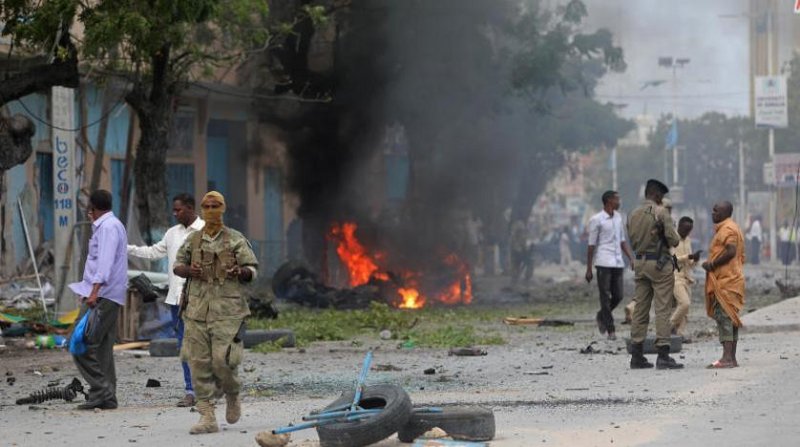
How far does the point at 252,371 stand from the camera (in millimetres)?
13172

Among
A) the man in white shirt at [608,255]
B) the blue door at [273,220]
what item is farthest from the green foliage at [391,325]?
the blue door at [273,220]

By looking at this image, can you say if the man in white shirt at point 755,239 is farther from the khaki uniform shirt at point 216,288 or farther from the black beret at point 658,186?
the khaki uniform shirt at point 216,288

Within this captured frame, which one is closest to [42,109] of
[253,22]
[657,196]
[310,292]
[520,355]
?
[253,22]

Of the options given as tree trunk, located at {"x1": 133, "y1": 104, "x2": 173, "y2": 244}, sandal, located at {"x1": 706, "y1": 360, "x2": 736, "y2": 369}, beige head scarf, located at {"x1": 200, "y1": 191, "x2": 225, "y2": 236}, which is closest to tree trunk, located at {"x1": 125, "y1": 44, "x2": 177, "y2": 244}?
tree trunk, located at {"x1": 133, "y1": 104, "x2": 173, "y2": 244}

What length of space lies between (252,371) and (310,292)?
39.7 feet

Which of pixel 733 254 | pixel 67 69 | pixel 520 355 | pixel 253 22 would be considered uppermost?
pixel 253 22

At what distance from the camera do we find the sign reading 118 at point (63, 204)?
706 inches

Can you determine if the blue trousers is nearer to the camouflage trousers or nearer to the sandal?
the camouflage trousers

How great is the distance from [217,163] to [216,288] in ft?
84.8

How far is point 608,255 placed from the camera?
1636 centimetres

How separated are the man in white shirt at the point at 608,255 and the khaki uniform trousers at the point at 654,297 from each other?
11.6ft

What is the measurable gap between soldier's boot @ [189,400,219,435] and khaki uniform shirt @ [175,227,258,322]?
0.51 meters

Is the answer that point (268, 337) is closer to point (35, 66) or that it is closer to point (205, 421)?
point (35, 66)

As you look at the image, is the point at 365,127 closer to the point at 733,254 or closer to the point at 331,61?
the point at 331,61
